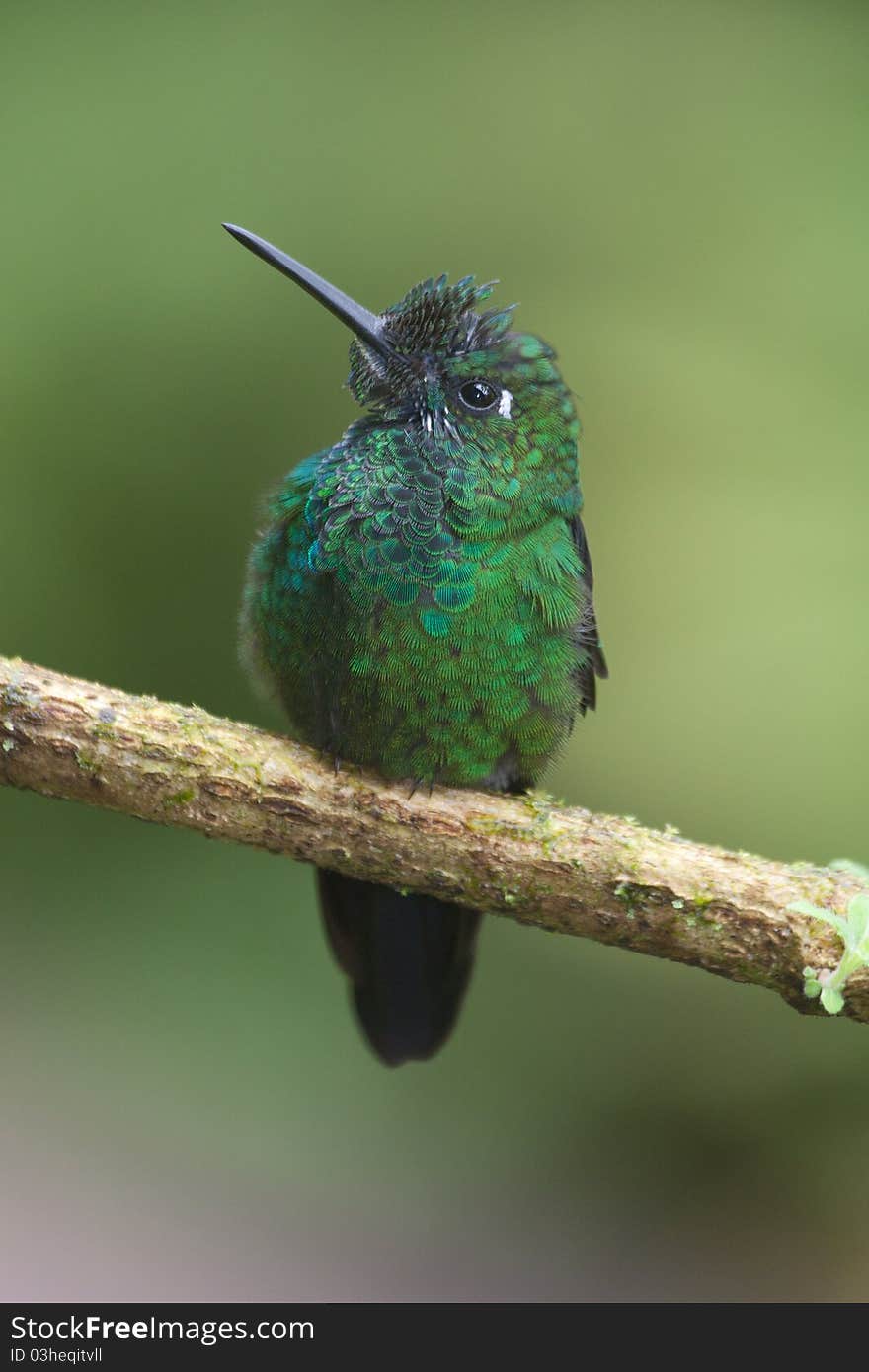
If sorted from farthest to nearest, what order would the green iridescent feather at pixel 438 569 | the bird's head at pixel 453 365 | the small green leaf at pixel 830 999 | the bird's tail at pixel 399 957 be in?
1. the bird's tail at pixel 399 957
2. the bird's head at pixel 453 365
3. the green iridescent feather at pixel 438 569
4. the small green leaf at pixel 830 999

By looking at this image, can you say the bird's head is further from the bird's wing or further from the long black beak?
the bird's wing

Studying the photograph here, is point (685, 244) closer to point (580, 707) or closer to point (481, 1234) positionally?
point (580, 707)

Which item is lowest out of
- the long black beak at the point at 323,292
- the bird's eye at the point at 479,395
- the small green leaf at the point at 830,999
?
the small green leaf at the point at 830,999

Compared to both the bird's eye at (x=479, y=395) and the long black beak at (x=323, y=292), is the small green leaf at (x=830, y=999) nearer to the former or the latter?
the bird's eye at (x=479, y=395)

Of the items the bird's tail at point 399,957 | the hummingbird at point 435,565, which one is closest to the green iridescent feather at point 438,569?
the hummingbird at point 435,565

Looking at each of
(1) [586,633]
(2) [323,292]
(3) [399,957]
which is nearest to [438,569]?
(1) [586,633]

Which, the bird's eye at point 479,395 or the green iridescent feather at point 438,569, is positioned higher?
the bird's eye at point 479,395
